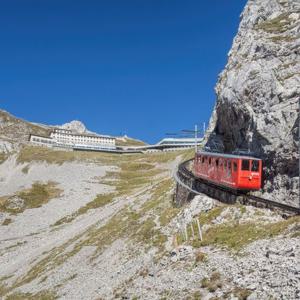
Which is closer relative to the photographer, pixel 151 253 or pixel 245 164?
pixel 151 253

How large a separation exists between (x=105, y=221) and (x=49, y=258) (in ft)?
40.9

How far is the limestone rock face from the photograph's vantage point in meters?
41.3

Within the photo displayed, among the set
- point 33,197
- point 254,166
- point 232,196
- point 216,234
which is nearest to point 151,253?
point 216,234

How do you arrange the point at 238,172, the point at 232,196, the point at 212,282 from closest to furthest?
the point at 212,282 < the point at 232,196 < the point at 238,172

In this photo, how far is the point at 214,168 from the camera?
2015 inches

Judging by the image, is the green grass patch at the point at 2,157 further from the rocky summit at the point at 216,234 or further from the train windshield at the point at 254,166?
the train windshield at the point at 254,166

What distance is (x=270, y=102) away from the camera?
4494 centimetres

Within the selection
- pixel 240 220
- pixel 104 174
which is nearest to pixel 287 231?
pixel 240 220

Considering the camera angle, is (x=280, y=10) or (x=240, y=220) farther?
(x=280, y=10)

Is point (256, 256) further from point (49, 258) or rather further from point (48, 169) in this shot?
point (48, 169)

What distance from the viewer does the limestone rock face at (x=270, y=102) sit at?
41.3 meters

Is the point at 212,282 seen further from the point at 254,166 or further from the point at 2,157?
the point at 2,157

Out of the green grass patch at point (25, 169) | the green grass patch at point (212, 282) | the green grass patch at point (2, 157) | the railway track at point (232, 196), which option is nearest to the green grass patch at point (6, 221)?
the railway track at point (232, 196)

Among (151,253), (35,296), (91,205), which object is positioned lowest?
(35,296)
